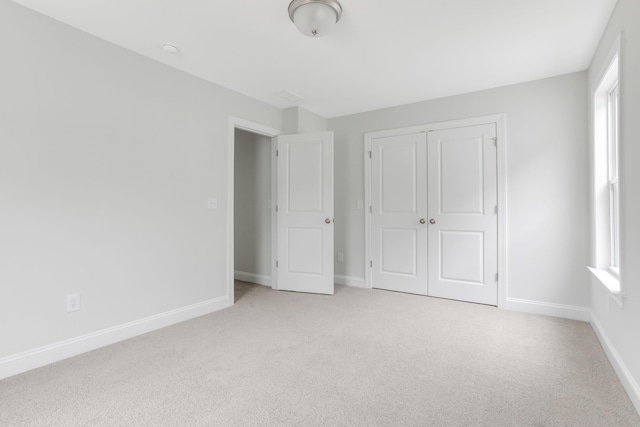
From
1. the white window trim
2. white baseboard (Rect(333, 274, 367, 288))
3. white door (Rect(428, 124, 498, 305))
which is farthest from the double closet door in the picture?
the white window trim

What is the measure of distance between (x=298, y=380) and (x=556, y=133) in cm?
323

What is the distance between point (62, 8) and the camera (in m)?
2.06

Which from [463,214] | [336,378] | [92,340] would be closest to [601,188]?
[463,214]

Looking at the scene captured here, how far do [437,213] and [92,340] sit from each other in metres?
3.48

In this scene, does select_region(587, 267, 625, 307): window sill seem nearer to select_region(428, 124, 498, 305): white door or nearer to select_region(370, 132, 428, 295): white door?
select_region(428, 124, 498, 305): white door

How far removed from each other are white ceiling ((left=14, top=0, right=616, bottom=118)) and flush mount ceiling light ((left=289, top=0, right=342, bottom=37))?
0.29 ft

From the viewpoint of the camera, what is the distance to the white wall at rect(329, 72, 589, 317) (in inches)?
117

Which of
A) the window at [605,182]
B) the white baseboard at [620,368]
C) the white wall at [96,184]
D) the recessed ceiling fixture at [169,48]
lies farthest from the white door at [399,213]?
the recessed ceiling fixture at [169,48]

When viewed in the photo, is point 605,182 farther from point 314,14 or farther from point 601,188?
point 314,14

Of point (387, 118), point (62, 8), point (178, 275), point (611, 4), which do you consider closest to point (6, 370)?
point (178, 275)

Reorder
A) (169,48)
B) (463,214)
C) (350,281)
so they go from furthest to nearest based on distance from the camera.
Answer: (350,281)
(463,214)
(169,48)

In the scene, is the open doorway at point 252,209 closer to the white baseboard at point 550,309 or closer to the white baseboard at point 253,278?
the white baseboard at point 253,278

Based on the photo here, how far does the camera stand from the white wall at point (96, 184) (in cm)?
200

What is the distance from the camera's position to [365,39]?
2422 millimetres
